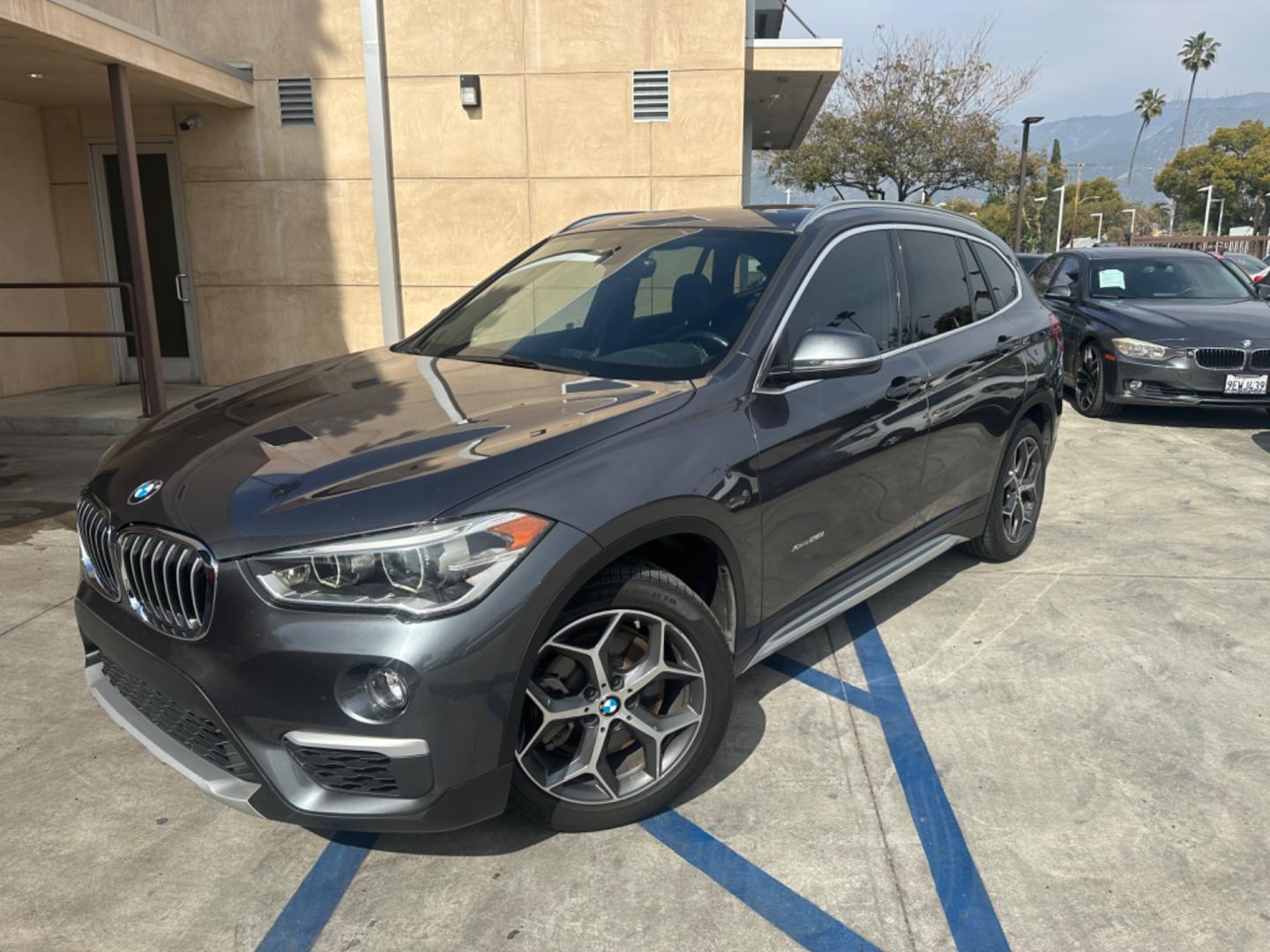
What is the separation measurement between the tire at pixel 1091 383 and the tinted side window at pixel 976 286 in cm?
534

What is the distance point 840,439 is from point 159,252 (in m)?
10.2

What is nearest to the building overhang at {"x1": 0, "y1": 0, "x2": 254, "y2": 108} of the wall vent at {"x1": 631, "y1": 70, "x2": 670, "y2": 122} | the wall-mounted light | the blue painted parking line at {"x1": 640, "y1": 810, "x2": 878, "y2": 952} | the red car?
the wall-mounted light

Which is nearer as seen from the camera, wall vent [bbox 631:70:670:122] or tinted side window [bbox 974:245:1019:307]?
tinted side window [bbox 974:245:1019:307]

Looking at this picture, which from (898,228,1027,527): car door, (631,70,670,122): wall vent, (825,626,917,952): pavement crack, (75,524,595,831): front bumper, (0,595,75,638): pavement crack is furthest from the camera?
(631,70,670,122): wall vent

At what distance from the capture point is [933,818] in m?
2.97

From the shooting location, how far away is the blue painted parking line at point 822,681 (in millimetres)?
3711

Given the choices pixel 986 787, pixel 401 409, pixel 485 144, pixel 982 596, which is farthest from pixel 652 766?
pixel 485 144

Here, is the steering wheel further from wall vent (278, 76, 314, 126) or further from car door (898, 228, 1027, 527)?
wall vent (278, 76, 314, 126)

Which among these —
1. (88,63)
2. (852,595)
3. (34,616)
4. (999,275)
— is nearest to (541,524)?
(852,595)

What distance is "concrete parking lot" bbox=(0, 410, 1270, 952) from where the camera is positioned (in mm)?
2504

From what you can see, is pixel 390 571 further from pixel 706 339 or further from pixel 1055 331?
pixel 1055 331

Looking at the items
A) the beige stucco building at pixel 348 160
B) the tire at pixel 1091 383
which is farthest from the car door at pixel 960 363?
the beige stucco building at pixel 348 160

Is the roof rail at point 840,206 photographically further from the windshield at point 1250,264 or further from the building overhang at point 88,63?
the windshield at point 1250,264

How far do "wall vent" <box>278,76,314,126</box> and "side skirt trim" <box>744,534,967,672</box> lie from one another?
902cm
